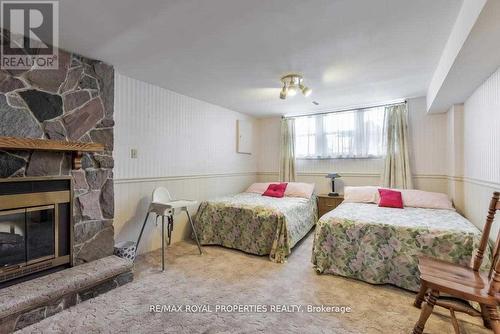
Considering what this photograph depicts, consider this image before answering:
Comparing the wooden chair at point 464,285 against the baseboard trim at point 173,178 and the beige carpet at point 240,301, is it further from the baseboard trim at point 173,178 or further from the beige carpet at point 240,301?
the baseboard trim at point 173,178

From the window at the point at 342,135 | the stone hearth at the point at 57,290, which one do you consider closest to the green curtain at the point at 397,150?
the window at the point at 342,135

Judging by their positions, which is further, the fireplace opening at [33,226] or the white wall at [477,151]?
the white wall at [477,151]

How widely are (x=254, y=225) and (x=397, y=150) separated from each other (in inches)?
103

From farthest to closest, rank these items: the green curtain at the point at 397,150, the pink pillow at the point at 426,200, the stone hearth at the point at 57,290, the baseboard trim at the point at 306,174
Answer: the green curtain at the point at 397,150 → the pink pillow at the point at 426,200 → the baseboard trim at the point at 306,174 → the stone hearth at the point at 57,290

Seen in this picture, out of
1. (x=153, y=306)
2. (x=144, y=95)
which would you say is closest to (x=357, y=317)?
(x=153, y=306)

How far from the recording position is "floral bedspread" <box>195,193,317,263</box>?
116 inches

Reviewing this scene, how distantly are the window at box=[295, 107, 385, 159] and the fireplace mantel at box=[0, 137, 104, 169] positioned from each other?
3.56 m

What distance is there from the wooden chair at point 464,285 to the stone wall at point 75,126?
9.27 feet

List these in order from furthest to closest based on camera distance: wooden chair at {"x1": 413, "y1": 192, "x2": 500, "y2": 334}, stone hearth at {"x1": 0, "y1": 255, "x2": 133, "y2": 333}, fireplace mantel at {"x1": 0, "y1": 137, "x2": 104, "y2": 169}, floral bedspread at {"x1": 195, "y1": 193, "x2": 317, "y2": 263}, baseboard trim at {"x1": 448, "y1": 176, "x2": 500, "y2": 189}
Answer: floral bedspread at {"x1": 195, "y1": 193, "x2": 317, "y2": 263}
baseboard trim at {"x1": 448, "y1": 176, "x2": 500, "y2": 189}
fireplace mantel at {"x1": 0, "y1": 137, "x2": 104, "y2": 169}
stone hearth at {"x1": 0, "y1": 255, "x2": 133, "y2": 333}
wooden chair at {"x1": 413, "y1": 192, "x2": 500, "y2": 334}

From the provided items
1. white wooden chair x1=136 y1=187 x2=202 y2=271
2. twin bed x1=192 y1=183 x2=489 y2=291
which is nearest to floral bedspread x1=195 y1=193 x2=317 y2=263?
twin bed x1=192 y1=183 x2=489 y2=291

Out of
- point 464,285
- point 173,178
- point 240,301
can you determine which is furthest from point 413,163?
point 173,178

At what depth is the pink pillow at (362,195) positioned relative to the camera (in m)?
3.56

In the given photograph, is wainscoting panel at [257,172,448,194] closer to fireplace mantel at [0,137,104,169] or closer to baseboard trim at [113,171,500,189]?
baseboard trim at [113,171,500,189]

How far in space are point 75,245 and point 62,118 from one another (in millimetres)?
1197
